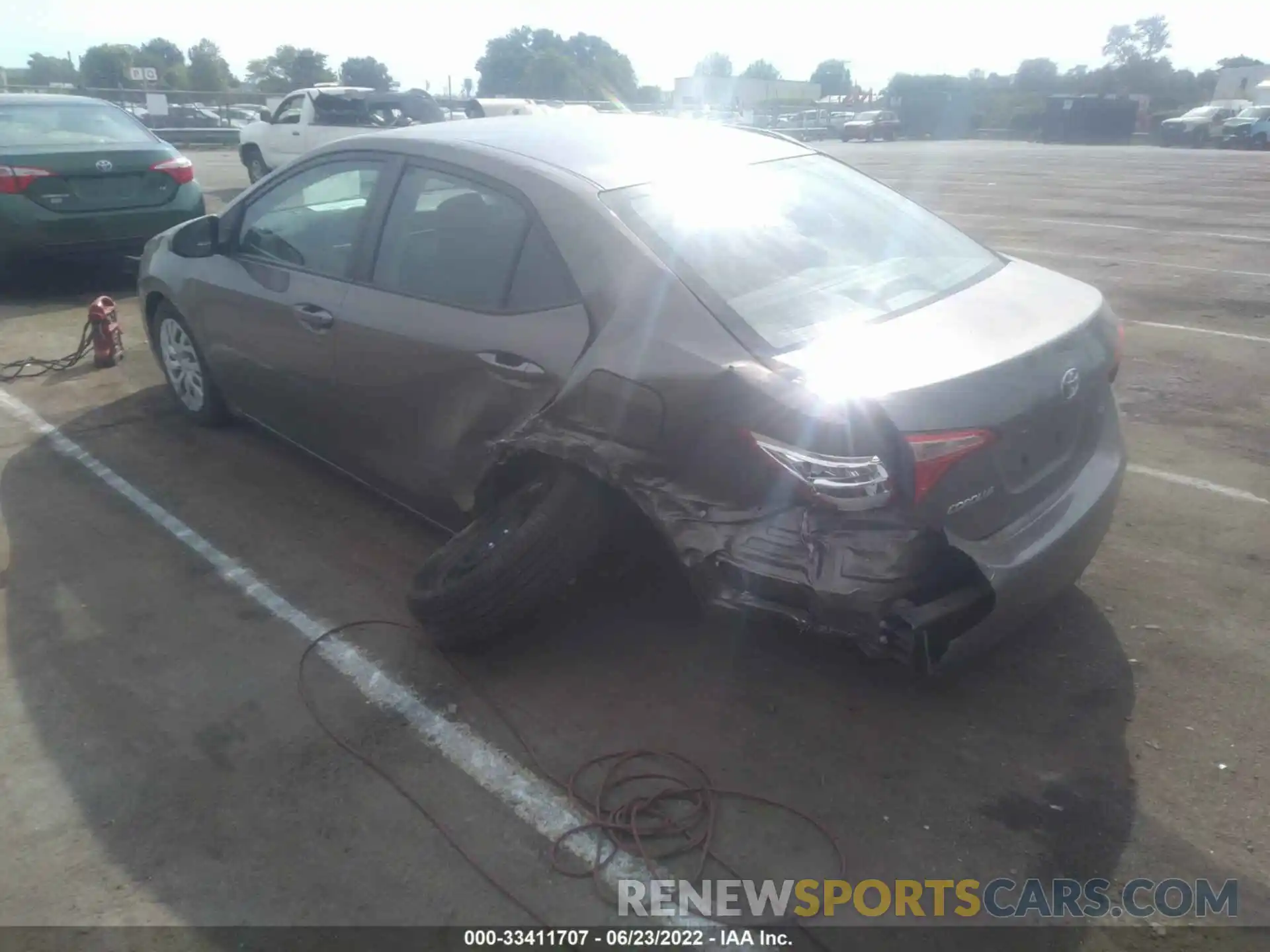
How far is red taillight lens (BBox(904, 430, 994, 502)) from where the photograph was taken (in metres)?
2.74

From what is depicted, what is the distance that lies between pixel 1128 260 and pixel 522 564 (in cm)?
994

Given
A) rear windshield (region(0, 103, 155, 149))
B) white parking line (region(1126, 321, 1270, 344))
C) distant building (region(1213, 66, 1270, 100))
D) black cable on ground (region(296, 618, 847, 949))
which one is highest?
distant building (region(1213, 66, 1270, 100))

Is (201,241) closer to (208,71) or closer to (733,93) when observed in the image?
(733,93)

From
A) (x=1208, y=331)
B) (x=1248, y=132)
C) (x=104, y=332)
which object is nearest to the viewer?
(x=104, y=332)

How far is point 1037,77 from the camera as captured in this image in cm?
8069

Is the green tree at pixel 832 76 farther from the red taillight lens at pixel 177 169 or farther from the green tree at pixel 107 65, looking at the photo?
the red taillight lens at pixel 177 169

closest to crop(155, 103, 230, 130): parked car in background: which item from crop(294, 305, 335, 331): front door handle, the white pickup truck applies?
the white pickup truck

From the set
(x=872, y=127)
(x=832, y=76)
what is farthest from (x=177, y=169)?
(x=832, y=76)

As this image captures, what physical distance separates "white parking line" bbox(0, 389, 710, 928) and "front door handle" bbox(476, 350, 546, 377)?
44.3 inches

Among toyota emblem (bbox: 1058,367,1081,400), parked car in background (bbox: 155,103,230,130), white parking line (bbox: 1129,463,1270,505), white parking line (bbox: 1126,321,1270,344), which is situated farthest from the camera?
parked car in background (bbox: 155,103,230,130)

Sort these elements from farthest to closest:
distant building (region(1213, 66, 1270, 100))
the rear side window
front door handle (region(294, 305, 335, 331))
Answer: distant building (region(1213, 66, 1270, 100)) → front door handle (region(294, 305, 335, 331)) → the rear side window

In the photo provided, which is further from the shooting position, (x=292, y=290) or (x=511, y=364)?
(x=292, y=290)

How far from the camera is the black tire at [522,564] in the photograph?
3.30 metres
